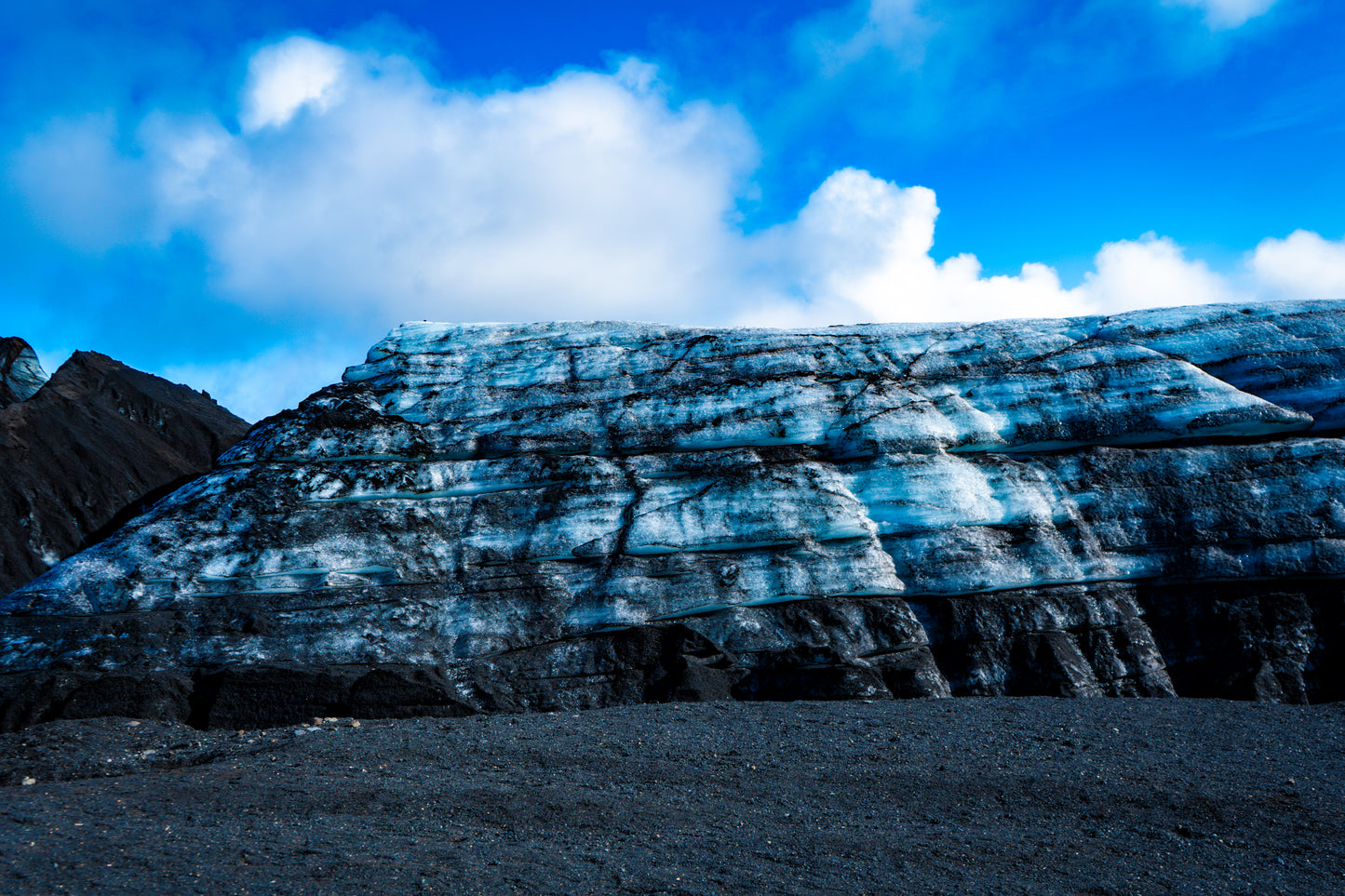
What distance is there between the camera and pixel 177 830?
668 cm

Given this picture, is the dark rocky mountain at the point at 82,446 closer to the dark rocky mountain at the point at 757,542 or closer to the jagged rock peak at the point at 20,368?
the jagged rock peak at the point at 20,368

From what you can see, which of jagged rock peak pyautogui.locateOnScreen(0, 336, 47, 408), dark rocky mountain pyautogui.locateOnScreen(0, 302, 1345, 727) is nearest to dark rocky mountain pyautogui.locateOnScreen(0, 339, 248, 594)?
jagged rock peak pyautogui.locateOnScreen(0, 336, 47, 408)

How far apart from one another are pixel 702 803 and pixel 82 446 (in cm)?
3466

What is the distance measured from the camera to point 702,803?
7410 millimetres

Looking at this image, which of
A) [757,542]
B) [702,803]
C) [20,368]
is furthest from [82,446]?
[702,803]

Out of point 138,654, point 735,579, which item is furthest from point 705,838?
point 138,654

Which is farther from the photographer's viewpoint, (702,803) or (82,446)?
(82,446)

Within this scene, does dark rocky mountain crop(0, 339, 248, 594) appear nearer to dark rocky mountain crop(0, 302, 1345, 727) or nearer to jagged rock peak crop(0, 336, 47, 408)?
jagged rock peak crop(0, 336, 47, 408)

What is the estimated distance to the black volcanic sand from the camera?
6.00 meters

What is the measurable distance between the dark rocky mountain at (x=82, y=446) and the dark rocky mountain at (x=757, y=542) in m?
11.8

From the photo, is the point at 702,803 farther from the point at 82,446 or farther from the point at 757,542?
the point at 82,446

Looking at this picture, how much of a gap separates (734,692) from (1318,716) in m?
6.80

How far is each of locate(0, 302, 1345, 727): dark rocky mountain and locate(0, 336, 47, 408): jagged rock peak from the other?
36327 millimetres

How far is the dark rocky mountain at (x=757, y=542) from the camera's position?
38.2 ft
